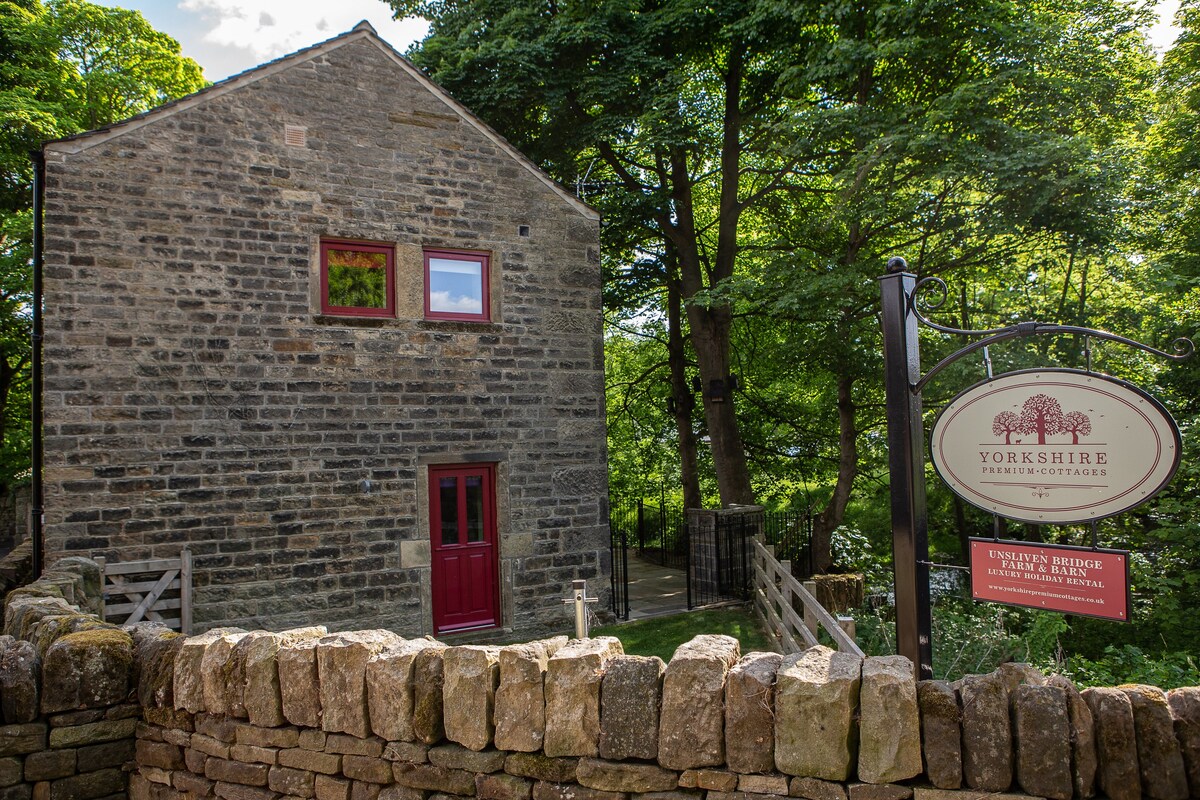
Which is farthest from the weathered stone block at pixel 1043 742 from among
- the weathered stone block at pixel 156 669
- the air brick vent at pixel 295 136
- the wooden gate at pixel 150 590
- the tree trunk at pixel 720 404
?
the tree trunk at pixel 720 404

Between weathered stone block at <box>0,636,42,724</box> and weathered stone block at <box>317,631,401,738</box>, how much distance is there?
177 cm

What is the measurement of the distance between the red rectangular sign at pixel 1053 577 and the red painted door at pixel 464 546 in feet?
24.3

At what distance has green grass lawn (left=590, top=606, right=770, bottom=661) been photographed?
33.7 feet

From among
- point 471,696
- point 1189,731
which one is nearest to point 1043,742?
point 1189,731

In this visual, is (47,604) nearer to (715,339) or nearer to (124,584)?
A: (124,584)

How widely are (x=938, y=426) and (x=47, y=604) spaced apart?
624 centimetres

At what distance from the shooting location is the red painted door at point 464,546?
34.5 feet

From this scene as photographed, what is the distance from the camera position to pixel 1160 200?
12.2m

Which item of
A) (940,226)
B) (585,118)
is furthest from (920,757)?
(585,118)

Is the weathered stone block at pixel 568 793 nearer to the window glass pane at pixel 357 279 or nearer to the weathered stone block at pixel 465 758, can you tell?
the weathered stone block at pixel 465 758

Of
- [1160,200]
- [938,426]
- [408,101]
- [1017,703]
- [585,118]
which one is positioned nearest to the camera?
[1017,703]

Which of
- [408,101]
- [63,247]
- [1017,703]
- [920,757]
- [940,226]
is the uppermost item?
[408,101]

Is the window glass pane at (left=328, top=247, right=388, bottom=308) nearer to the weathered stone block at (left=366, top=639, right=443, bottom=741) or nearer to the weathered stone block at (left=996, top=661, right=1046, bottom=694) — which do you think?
the weathered stone block at (left=366, top=639, right=443, bottom=741)

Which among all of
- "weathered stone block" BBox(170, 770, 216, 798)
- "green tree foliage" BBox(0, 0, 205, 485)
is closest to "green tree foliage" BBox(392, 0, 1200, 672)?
"weathered stone block" BBox(170, 770, 216, 798)
